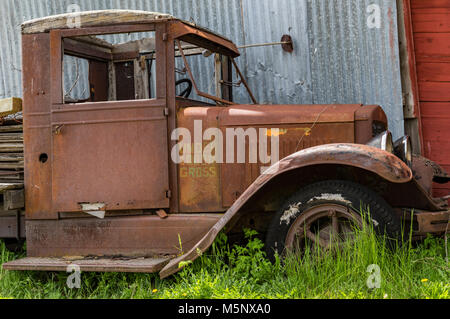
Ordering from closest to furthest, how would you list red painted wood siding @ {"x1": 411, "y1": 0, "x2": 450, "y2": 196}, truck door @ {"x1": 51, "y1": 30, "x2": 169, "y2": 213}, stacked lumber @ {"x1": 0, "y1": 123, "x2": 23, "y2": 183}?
truck door @ {"x1": 51, "y1": 30, "x2": 169, "y2": 213}
stacked lumber @ {"x1": 0, "y1": 123, "x2": 23, "y2": 183}
red painted wood siding @ {"x1": 411, "y1": 0, "x2": 450, "y2": 196}

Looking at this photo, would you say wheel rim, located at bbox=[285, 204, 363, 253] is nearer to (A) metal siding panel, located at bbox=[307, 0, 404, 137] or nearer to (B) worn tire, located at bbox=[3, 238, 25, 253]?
(A) metal siding panel, located at bbox=[307, 0, 404, 137]

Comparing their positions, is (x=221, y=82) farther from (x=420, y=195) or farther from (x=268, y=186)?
(x=420, y=195)

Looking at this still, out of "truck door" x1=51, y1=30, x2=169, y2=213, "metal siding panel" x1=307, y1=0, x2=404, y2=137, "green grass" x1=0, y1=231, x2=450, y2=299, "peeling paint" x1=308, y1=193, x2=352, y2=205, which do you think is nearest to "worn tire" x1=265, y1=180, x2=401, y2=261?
"peeling paint" x1=308, y1=193, x2=352, y2=205

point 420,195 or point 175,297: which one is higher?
point 420,195

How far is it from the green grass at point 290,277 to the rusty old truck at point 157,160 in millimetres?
151

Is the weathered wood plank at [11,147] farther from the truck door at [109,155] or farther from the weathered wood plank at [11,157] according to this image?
the truck door at [109,155]

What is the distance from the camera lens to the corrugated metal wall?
5.20 metres

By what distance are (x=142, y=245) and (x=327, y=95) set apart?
2.70 meters

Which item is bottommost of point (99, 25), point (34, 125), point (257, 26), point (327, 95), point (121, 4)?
point (34, 125)

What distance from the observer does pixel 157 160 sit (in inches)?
150

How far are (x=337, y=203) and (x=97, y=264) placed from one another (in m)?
1.69

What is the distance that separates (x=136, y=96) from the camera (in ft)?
16.1

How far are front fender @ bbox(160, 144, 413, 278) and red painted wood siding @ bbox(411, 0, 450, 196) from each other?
2305mm

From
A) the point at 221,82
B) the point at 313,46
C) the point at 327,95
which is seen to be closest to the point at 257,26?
the point at 313,46
